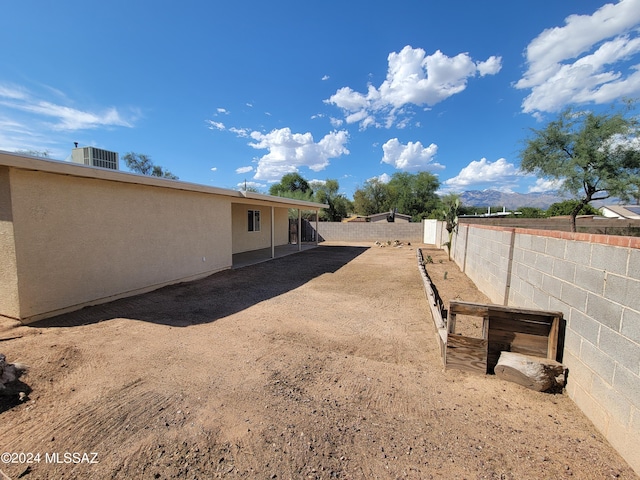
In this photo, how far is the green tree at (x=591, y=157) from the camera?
1377 cm

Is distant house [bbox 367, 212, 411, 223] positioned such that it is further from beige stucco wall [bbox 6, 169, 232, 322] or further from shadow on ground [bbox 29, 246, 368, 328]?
beige stucco wall [bbox 6, 169, 232, 322]

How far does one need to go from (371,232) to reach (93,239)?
60.3 feet

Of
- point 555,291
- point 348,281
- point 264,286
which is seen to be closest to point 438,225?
point 348,281

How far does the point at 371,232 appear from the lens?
21.9 metres

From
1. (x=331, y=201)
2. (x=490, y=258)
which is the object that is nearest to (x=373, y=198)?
(x=331, y=201)

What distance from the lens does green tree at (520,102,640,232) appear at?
1377 cm

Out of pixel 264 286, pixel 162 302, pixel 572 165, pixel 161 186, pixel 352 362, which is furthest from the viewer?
pixel 572 165

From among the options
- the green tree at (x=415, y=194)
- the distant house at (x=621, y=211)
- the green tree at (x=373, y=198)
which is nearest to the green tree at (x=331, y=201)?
the green tree at (x=373, y=198)

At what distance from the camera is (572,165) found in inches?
582

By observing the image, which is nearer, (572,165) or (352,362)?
(352,362)

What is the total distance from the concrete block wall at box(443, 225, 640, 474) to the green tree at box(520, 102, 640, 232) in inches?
566

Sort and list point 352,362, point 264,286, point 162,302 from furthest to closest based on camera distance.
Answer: point 264,286, point 162,302, point 352,362

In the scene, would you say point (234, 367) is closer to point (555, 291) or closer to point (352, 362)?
point (352, 362)

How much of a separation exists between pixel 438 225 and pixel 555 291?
1609cm
